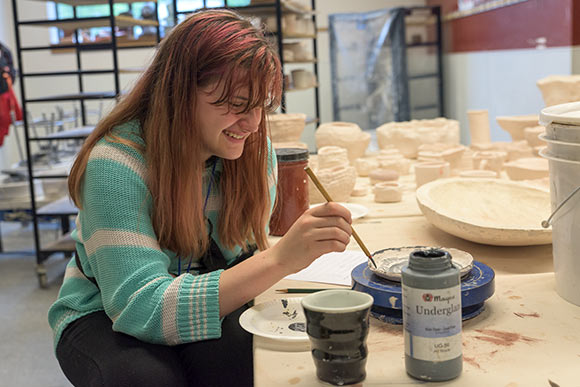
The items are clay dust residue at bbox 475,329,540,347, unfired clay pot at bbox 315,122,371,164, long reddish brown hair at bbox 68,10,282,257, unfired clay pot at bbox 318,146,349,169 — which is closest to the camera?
clay dust residue at bbox 475,329,540,347

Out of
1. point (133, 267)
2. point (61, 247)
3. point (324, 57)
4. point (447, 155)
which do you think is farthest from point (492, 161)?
point (324, 57)

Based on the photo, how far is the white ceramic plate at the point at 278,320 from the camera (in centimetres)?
106

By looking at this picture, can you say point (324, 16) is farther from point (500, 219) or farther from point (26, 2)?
point (500, 219)

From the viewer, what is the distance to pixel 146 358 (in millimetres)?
1211

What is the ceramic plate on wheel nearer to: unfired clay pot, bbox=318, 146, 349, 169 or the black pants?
the black pants

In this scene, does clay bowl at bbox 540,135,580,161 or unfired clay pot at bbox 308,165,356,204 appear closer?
clay bowl at bbox 540,135,580,161

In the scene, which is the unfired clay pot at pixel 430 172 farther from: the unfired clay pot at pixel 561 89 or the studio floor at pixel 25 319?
the studio floor at pixel 25 319

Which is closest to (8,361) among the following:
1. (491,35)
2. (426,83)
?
(491,35)

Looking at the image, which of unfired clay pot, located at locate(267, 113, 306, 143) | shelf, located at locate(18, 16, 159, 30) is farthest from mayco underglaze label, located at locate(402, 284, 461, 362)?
shelf, located at locate(18, 16, 159, 30)

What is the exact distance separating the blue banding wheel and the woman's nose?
441 millimetres

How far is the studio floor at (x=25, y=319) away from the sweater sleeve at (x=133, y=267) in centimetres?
196

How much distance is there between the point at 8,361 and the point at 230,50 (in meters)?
2.51

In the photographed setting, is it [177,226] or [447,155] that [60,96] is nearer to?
[447,155]

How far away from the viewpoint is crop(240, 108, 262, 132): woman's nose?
1394 millimetres
